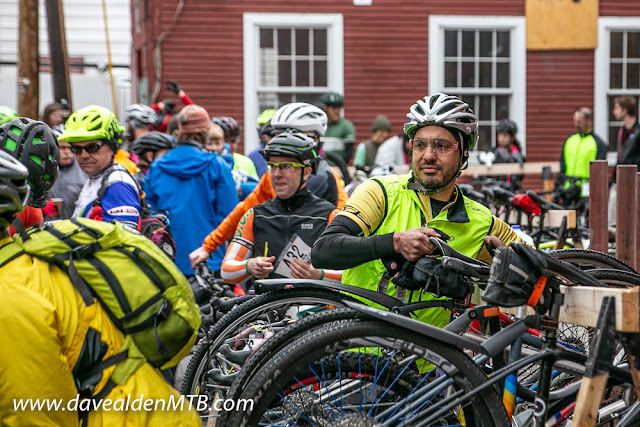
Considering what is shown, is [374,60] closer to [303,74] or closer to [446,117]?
[303,74]

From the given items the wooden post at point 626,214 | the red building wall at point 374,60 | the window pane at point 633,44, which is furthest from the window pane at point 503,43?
the wooden post at point 626,214

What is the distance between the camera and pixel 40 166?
380 cm

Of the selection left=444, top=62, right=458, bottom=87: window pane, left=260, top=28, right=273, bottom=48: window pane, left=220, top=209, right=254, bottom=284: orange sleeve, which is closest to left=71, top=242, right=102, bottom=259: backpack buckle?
left=220, top=209, right=254, bottom=284: orange sleeve

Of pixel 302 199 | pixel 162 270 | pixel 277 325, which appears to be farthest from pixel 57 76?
pixel 162 270

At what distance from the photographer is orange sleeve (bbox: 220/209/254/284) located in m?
4.81

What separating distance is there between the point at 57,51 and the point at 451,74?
7.87m

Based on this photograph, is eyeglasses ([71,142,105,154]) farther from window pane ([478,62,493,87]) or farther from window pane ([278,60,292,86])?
window pane ([478,62,493,87])

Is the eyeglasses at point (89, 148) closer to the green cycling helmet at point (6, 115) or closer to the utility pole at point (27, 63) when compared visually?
the green cycling helmet at point (6, 115)

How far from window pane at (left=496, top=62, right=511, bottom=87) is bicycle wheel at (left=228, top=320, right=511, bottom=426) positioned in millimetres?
13825

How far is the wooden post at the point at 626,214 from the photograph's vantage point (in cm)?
562

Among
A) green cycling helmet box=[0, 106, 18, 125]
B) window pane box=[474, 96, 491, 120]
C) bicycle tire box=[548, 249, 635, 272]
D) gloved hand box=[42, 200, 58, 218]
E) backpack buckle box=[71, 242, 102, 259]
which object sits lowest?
bicycle tire box=[548, 249, 635, 272]

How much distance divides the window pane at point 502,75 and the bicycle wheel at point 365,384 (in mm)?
13825

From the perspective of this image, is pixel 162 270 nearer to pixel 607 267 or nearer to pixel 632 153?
pixel 607 267

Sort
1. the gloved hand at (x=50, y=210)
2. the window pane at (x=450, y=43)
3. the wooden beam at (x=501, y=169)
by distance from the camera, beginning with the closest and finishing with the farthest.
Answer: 1. the gloved hand at (x=50, y=210)
2. the wooden beam at (x=501, y=169)
3. the window pane at (x=450, y=43)
